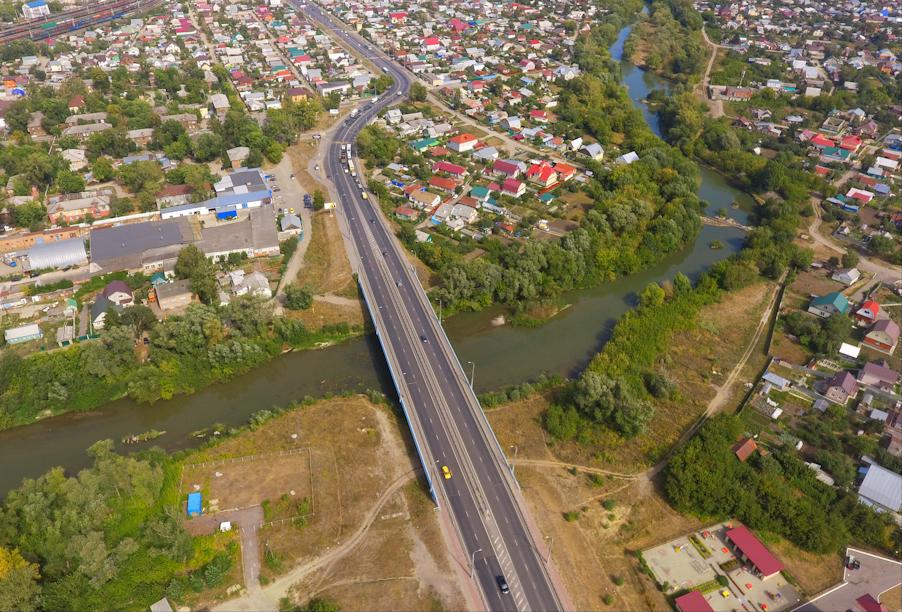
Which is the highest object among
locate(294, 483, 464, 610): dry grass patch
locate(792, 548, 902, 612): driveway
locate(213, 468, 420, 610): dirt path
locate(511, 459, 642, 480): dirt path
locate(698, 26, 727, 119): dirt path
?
locate(698, 26, 727, 119): dirt path

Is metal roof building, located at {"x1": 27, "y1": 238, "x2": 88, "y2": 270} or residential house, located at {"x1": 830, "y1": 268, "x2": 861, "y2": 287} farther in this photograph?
residential house, located at {"x1": 830, "y1": 268, "x2": 861, "y2": 287}

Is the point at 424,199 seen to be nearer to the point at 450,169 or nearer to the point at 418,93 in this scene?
the point at 450,169

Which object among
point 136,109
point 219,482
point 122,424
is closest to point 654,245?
point 219,482

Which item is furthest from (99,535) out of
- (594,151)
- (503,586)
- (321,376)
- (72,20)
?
(72,20)

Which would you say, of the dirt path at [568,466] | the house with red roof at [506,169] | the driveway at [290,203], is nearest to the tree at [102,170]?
the driveway at [290,203]

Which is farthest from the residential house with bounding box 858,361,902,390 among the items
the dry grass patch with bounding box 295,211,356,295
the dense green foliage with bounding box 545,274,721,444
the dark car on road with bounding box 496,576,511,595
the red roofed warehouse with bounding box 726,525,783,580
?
the dry grass patch with bounding box 295,211,356,295

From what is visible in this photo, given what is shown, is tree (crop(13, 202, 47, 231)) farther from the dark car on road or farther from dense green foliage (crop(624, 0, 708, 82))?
dense green foliage (crop(624, 0, 708, 82))

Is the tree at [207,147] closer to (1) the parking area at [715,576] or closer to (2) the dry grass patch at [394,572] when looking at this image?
(2) the dry grass patch at [394,572]
